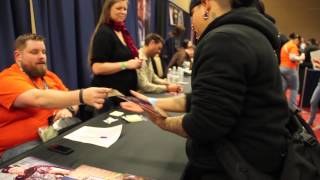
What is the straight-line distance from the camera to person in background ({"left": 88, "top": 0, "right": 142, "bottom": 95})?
6.77 ft

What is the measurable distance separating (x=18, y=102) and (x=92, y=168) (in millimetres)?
594

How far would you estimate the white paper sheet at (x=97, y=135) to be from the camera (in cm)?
137

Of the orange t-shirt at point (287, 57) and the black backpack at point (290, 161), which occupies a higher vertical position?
the orange t-shirt at point (287, 57)

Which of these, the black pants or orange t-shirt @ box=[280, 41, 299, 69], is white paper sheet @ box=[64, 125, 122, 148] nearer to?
the black pants

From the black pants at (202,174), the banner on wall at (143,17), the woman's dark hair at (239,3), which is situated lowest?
the black pants at (202,174)

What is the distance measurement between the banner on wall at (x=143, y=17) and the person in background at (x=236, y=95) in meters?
3.99

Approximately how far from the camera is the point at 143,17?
16.9ft

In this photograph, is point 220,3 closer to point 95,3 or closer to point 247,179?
point 247,179

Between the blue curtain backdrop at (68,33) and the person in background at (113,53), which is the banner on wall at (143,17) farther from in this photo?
the person in background at (113,53)

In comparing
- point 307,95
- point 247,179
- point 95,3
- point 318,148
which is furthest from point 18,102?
point 307,95

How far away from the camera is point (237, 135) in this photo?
0.90 meters

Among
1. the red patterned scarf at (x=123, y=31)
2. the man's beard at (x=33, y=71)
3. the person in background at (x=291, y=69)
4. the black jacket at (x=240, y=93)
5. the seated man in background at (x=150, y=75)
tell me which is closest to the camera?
the black jacket at (x=240, y=93)

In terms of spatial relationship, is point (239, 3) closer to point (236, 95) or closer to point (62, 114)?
point (236, 95)

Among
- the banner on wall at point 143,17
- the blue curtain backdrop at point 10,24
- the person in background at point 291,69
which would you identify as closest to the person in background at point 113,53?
the blue curtain backdrop at point 10,24
